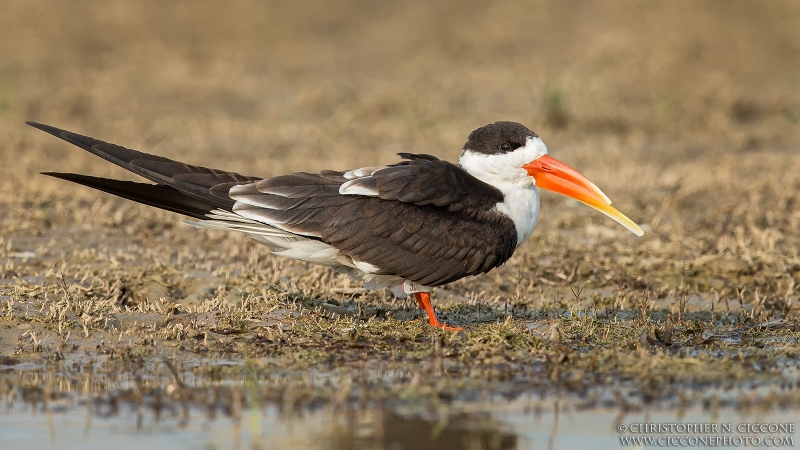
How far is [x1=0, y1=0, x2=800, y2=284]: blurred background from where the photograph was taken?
832cm

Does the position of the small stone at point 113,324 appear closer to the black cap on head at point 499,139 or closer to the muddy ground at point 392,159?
the muddy ground at point 392,159

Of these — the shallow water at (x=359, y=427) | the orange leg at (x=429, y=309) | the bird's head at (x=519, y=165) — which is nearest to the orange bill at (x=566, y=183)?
the bird's head at (x=519, y=165)

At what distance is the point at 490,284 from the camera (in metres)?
6.20

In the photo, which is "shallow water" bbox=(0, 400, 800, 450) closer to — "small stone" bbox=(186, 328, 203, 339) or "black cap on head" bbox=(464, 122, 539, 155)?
"small stone" bbox=(186, 328, 203, 339)

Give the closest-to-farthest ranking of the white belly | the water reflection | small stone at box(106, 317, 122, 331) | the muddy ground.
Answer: the water reflection
the muddy ground
small stone at box(106, 317, 122, 331)
the white belly

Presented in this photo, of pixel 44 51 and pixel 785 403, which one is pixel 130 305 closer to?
pixel 785 403

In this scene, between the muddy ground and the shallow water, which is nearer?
the shallow water

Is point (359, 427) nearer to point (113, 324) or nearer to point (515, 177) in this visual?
point (113, 324)

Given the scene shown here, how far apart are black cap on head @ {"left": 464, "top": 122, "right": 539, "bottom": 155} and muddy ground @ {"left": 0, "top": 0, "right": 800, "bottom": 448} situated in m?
0.89

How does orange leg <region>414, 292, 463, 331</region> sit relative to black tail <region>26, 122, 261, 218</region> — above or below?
below

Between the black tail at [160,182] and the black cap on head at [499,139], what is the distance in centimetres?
122

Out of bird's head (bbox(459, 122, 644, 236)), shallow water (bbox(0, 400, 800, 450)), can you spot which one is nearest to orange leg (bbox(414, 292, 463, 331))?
bird's head (bbox(459, 122, 644, 236))

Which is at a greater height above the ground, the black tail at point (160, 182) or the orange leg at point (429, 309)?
the black tail at point (160, 182)

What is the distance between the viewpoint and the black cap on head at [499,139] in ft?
17.2
